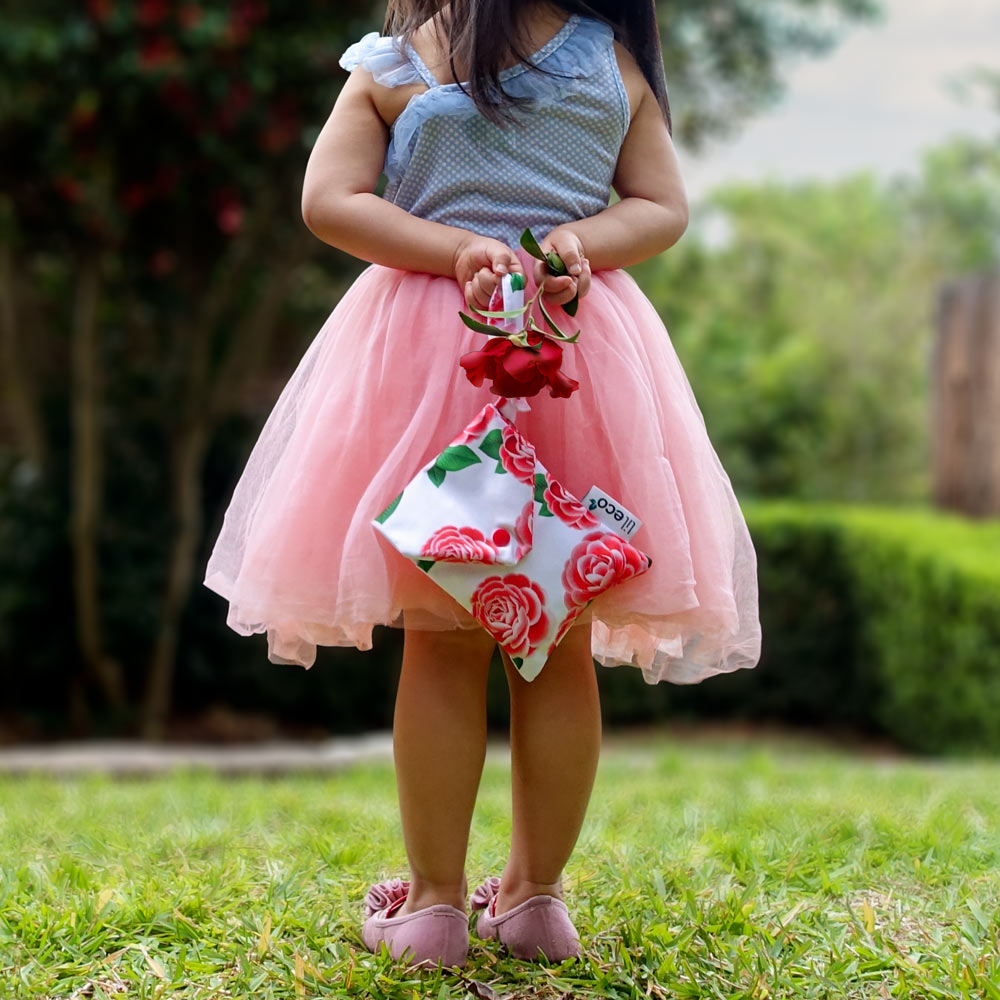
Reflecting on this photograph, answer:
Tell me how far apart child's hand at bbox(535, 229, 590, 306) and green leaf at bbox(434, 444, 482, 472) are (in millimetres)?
256

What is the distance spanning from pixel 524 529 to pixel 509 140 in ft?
1.90

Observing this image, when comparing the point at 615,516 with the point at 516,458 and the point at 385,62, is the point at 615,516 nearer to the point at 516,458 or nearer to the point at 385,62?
the point at 516,458

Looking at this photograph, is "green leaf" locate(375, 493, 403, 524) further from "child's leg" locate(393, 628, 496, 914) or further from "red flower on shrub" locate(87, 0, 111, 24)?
"red flower on shrub" locate(87, 0, 111, 24)

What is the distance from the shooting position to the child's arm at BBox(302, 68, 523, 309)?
174cm

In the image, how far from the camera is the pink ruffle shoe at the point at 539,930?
1.83 metres

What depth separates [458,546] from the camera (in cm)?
159

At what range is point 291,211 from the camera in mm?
6953

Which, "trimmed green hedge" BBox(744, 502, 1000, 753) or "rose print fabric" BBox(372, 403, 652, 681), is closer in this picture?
"rose print fabric" BBox(372, 403, 652, 681)

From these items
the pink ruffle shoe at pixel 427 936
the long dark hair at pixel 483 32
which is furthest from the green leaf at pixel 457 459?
the pink ruffle shoe at pixel 427 936

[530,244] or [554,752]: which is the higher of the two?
[530,244]

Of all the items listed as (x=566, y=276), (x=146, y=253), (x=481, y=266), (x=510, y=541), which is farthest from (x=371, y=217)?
(x=146, y=253)

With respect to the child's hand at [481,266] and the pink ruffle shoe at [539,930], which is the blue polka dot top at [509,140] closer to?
the child's hand at [481,266]

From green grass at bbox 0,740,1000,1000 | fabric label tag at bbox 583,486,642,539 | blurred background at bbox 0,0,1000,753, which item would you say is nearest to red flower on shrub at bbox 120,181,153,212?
blurred background at bbox 0,0,1000,753

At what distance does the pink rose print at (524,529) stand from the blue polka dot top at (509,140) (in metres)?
0.42
